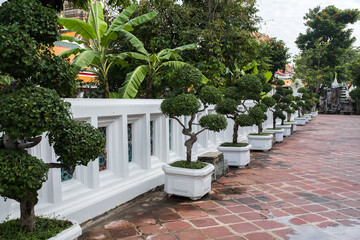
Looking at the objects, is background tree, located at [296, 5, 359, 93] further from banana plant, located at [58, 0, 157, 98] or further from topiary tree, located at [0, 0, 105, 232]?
topiary tree, located at [0, 0, 105, 232]

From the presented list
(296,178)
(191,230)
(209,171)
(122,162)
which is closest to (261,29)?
(296,178)

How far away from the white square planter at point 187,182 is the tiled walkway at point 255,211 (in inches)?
5.3

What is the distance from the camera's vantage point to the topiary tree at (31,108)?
2.03 metres

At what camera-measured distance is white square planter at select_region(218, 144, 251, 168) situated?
7.02 meters

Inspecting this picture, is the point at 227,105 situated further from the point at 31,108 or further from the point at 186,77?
the point at 31,108

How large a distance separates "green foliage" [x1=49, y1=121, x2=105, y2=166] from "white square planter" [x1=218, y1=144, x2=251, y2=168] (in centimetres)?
495

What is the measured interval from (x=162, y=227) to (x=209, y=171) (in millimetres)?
1415

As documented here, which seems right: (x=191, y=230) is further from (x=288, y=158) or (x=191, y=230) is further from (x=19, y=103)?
(x=288, y=158)

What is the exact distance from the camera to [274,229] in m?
3.61

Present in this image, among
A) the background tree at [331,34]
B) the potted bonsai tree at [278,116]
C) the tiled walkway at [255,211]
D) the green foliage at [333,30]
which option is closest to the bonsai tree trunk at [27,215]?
the tiled walkway at [255,211]

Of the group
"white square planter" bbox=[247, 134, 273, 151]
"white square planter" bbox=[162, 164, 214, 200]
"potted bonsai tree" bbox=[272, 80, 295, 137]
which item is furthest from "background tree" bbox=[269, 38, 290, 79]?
"white square planter" bbox=[162, 164, 214, 200]

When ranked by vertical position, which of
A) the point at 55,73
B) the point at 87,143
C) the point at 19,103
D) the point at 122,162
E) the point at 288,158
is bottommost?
the point at 288,158

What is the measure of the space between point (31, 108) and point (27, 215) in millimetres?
964

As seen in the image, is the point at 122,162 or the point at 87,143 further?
the point at 122,162
